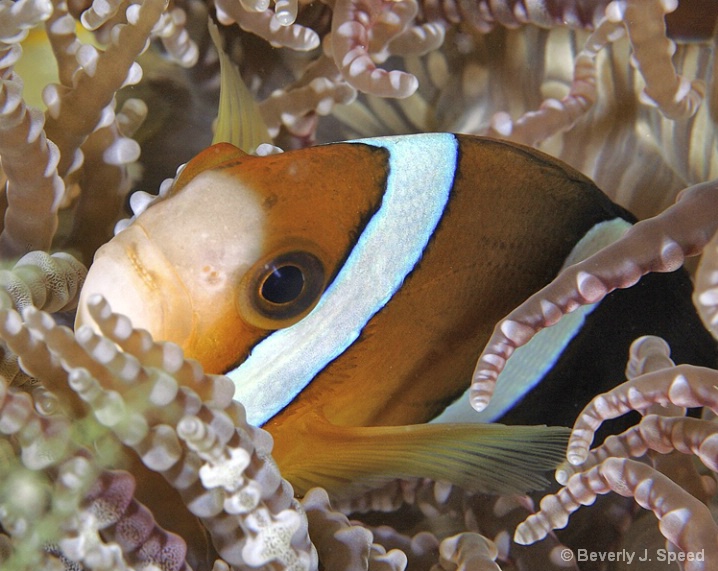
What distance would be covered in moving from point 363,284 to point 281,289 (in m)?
0.11

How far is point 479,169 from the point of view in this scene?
2.85ft

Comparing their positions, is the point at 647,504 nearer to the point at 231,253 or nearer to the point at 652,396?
the point at 652,396

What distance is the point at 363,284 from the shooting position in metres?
0.80

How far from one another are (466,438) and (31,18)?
639 mm

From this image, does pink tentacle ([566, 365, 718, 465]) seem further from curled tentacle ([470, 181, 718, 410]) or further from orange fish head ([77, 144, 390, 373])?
orange fish head ([77, 144, 390, 373])

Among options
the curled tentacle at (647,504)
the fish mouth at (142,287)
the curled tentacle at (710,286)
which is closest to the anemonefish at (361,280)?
the fish mouth at (142,287)

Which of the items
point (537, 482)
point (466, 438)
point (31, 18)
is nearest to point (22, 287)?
point (31, 18)

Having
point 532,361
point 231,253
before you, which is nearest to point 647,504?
point 532,361

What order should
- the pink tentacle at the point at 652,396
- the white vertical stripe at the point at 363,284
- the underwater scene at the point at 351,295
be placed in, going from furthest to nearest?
the white vertical stripe at the point at 363,284
the pink tentacle at the point at 652,396
the underwater scene at the point at 351,295

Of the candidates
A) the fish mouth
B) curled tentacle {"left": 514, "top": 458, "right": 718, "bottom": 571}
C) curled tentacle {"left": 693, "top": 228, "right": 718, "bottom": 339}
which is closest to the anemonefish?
the fish mouth

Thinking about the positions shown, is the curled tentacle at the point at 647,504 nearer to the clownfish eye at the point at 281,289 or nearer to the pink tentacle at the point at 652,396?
the pink tentacle at the point at 652,396

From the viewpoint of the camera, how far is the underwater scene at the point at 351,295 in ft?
1.78

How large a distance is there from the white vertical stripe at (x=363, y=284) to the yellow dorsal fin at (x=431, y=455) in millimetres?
73

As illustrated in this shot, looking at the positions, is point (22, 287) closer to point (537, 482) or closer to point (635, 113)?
point (537, 482)
